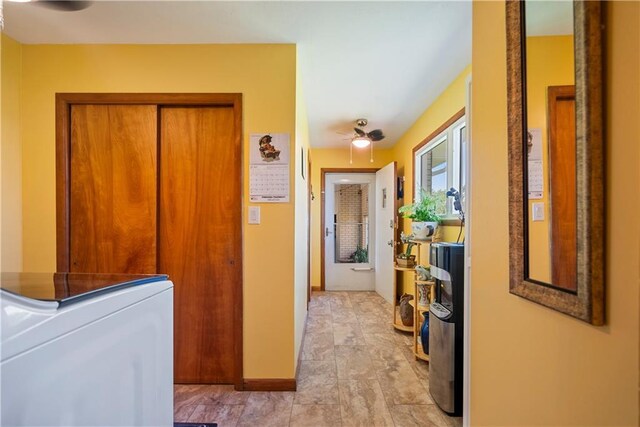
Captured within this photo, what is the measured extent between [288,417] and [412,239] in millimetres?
1691

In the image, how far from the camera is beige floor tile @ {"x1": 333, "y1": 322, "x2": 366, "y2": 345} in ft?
8.39

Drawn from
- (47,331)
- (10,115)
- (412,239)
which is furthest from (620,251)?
(10,115)

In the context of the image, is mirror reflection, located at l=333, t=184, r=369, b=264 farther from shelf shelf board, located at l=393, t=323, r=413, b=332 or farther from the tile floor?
the tile floor

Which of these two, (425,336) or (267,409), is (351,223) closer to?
(425,336)

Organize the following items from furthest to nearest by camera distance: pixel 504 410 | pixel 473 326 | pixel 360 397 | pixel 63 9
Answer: pixel 360 397, pixel 63 9, pixel 473 326, pixel 504 410

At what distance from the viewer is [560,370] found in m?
0.70

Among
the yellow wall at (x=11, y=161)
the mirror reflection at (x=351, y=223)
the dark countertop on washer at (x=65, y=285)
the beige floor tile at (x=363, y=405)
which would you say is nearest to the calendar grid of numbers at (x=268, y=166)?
the dark countertop on washer at (x=65, y=285)

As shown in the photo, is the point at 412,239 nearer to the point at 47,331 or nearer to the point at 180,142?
the point at 180,142

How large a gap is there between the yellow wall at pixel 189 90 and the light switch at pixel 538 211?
52.0 inches

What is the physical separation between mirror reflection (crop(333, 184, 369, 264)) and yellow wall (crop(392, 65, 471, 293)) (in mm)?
852

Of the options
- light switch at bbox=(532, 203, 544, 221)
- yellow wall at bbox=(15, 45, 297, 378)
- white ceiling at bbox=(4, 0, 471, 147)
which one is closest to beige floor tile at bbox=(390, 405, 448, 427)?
yellow wall at bbox=(15, 45, 297, 378)

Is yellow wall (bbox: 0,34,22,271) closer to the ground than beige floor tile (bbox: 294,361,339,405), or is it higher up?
higher up

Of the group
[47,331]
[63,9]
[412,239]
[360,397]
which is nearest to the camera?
[47,331]

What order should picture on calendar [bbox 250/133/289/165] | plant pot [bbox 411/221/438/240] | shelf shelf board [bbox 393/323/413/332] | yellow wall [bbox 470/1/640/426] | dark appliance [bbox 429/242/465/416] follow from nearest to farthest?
yellow wall [bbox 470/1/640/426]
dark appliance [bbox 429/242/465/416]
picture on calendar [bbox 250/133/289/165]
plant pot [bbox 411/221/438/240]
shelf shelf board [bbox 393/323/413/332]
